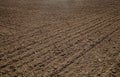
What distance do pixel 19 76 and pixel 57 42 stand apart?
7.60 ft

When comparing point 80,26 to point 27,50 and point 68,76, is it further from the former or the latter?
point 68,76

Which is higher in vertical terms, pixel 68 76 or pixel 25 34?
pixel 25 34

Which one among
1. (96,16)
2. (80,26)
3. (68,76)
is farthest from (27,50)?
(96,16)

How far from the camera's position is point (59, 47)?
6.18m

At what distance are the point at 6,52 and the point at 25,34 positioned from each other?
169cm

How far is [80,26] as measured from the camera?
8445 mm

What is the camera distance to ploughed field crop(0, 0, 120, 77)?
15.9ft

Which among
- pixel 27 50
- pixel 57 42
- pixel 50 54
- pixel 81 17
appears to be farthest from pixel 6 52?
pixel 81 17

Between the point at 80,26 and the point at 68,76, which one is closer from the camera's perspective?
the point at 68,76

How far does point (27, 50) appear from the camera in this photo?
19.5ft

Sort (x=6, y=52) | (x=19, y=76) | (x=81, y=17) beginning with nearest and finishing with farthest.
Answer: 1. (x=19, y=76)
2. (x=6, y=52)
3. (x=81, y=17)

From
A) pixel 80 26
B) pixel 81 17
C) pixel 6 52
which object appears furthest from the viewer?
pixel 81 17

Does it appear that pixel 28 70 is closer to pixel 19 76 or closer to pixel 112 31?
pixel 19 76

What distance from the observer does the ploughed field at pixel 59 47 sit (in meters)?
4.85
